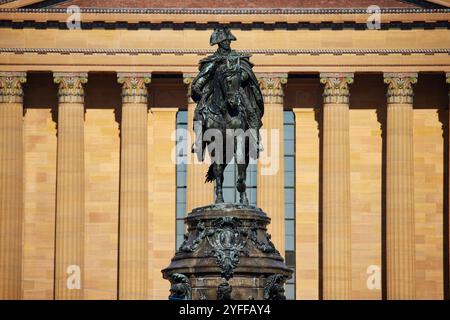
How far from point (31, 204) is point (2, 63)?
7703mm

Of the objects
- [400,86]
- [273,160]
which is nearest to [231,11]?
[273,160]

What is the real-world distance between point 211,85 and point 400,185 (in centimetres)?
5103

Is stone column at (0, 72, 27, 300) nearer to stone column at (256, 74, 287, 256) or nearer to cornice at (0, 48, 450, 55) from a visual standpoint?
cornice at (0, 48, 450, 55)

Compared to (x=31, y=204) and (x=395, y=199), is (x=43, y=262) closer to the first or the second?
(x=31, y=204)

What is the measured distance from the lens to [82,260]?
115438 millimetres

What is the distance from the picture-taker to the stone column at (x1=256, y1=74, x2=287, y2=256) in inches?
4520

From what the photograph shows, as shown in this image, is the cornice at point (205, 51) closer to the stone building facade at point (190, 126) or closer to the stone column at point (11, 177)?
the stone building facade at point (190, 126)

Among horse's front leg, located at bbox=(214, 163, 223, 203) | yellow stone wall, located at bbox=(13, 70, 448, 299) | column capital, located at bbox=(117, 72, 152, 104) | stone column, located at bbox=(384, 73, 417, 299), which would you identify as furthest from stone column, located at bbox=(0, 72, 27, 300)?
horse's front leg, located at bbox=(214, 163, 223, 203)

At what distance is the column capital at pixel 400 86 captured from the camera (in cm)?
11506

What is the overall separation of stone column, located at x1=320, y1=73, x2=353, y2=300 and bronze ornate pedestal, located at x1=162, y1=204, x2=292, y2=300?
50770 millimetres

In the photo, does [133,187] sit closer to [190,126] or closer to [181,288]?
[190,126]

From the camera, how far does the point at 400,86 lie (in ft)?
378

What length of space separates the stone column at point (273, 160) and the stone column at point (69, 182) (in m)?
9.19

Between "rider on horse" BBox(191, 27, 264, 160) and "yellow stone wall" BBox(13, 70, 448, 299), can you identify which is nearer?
"rider on horse" BBox(191, 27, 264, 160)
